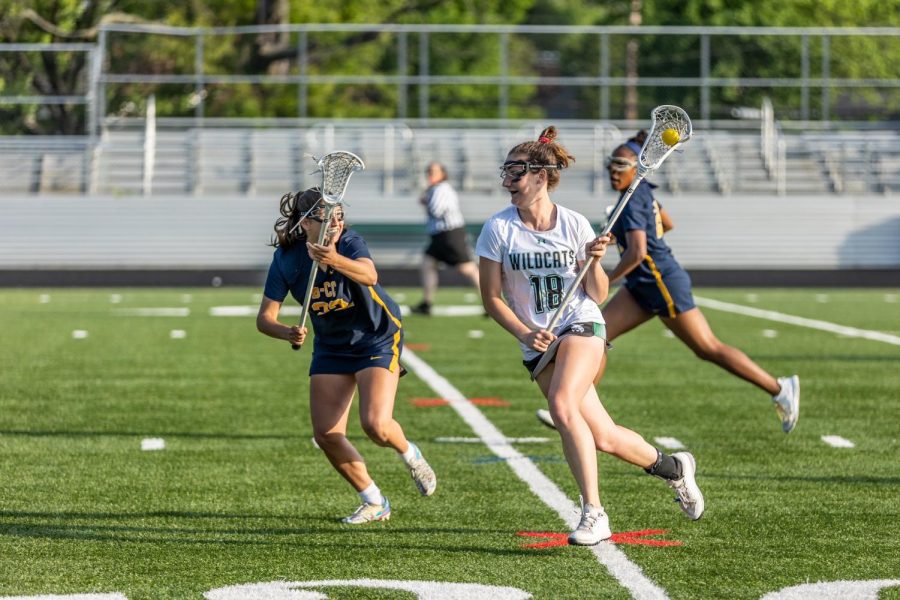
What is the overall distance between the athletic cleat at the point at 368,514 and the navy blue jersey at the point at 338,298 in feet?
2.30

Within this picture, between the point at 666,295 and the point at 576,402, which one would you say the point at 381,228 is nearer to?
the point at 666,295

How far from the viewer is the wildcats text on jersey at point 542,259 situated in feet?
21.9

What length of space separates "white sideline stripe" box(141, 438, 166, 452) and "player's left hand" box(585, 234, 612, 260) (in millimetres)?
3826

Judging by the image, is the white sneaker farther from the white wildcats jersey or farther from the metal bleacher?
the metal bleacher

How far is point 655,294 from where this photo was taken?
10008 mm

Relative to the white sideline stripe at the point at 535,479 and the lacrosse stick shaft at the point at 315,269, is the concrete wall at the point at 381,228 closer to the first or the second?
the white sideline stripe at the point at 535,479

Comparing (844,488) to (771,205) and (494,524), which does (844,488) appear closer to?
(494,524)

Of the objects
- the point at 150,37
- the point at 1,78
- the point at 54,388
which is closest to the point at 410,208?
the point at 150,37

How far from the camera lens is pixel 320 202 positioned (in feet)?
22.1

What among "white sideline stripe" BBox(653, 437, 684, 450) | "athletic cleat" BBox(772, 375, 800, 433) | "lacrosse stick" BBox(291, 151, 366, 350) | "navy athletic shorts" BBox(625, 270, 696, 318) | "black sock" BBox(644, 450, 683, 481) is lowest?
"white sideline stripe" BBox(653, 437, 684, 450)

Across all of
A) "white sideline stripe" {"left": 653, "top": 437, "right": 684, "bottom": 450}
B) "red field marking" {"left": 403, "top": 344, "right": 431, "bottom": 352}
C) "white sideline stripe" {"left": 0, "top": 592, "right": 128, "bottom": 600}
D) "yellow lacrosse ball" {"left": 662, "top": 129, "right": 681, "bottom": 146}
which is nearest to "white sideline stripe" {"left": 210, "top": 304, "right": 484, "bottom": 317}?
"red field marking" {"left": 403, "top": 344, "right": 431, "bottom": 352}

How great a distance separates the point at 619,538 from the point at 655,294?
3572 millimetres

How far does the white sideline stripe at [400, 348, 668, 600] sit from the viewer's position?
19.1 ft

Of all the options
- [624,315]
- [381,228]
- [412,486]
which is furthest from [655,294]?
[381,228]
